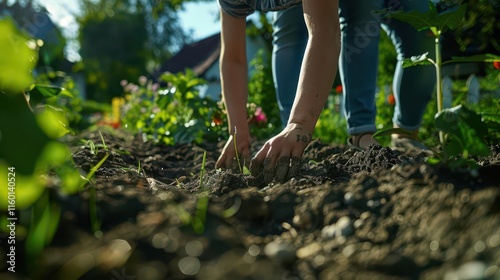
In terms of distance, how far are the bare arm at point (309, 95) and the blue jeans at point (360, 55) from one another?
970 mm

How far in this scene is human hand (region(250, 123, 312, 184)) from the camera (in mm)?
1930

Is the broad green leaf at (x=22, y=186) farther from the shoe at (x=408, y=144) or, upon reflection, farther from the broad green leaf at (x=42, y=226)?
the shoe at (x=408, y=144)

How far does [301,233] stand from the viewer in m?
1.23

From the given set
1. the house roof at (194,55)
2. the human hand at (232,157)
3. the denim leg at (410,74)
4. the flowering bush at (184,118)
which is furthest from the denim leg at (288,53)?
the house roof at (194,55)

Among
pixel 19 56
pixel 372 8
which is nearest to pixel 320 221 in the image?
pixel 19 56

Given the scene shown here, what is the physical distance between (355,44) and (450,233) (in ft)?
7.27

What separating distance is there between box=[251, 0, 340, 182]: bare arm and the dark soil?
0.47 metres

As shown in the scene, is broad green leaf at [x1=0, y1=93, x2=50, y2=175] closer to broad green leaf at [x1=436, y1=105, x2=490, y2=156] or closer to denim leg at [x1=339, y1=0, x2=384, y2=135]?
broad green leaf at [x1=436, y1=105, x2=490, y2=156]

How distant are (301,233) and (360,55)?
208cm

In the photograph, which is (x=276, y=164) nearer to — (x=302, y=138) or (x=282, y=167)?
(x=282, y=167)

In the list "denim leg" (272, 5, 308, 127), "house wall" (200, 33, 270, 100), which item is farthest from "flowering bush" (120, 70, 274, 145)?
"house wall" (200, 33, 270, 100)

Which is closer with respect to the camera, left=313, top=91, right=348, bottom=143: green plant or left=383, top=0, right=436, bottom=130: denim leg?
left=383, top=0, right=436, bottom=130: denim leg

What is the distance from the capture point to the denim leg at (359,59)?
3.02m

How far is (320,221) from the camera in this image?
4.09ft
